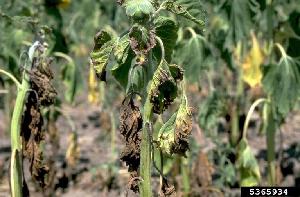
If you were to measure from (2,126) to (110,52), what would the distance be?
4492 mm

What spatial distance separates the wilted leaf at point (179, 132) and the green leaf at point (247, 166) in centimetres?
139

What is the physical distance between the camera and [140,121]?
75.2 inches

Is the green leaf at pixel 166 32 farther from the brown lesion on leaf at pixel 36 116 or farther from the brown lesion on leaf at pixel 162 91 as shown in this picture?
the brown lesion on leaf at pixel 36 116

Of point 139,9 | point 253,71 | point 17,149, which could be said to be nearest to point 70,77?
point 253,71

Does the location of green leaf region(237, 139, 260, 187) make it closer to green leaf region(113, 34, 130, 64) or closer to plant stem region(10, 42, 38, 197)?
plant stem region(10, 42, 38, 197)

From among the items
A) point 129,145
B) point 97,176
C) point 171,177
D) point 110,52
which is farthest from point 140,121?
point 97,176

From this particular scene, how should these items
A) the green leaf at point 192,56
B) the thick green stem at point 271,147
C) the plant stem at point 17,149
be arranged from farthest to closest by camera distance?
the green leaf at point 192,56, the thick green stem at point 271,147, the plant stem at point 17,149

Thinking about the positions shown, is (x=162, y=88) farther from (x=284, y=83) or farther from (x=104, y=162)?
(x=104, y=162)

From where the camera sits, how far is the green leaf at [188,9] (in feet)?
6.22

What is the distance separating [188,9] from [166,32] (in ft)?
0.42

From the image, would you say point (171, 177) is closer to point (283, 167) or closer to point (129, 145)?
point (283, 167)

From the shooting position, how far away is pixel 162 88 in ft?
6.16

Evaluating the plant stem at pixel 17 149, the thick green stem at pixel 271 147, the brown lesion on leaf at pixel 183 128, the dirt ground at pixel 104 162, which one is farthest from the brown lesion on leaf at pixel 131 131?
the thick green stem at pixel 271 147

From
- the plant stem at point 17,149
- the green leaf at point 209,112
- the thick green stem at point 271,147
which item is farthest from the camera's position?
the green leaf at point 209,112
